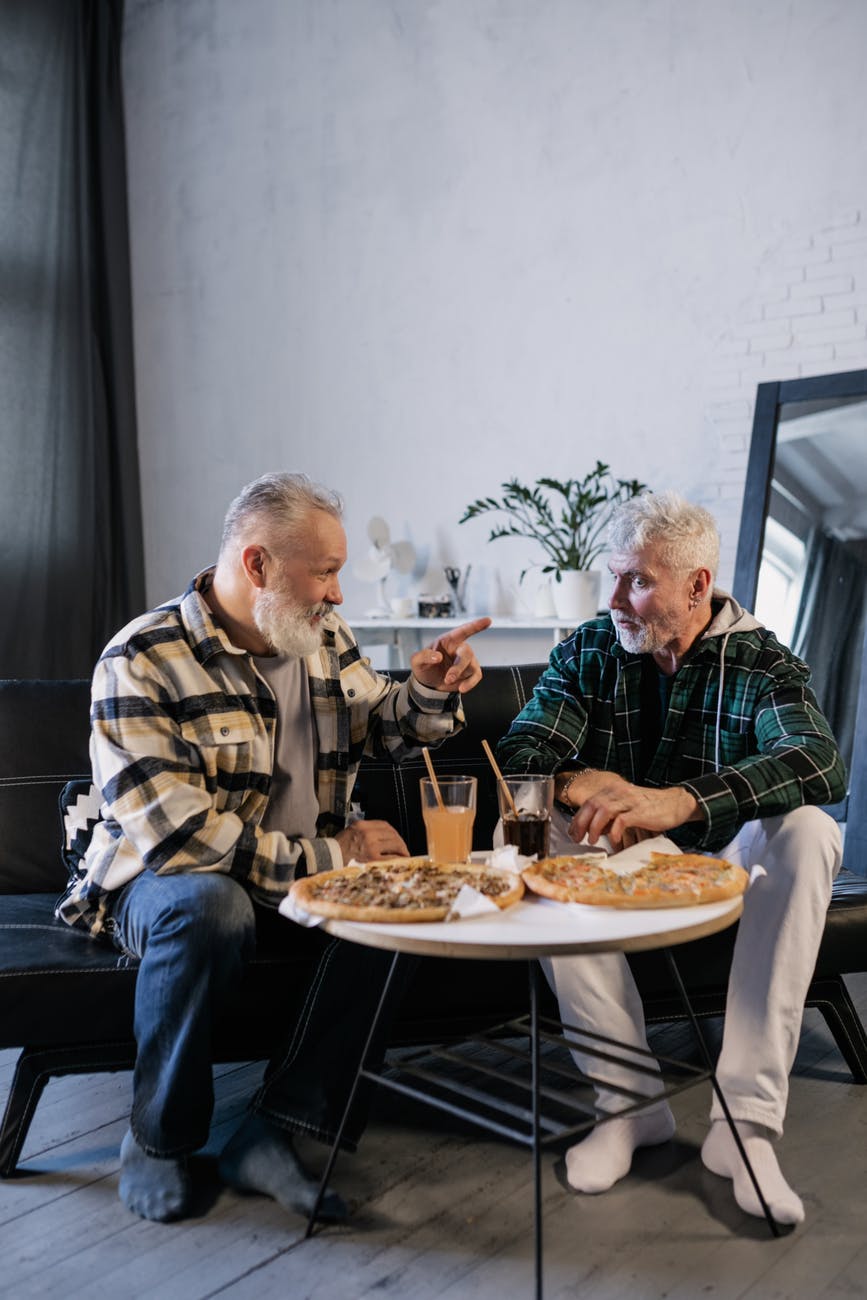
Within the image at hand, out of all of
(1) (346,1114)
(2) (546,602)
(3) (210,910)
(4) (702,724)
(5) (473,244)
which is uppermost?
(5) (473,244)

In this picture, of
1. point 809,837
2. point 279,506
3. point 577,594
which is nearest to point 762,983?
point 809,837

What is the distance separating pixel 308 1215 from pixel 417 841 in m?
0.90

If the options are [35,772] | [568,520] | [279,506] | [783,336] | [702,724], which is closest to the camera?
[279,506]

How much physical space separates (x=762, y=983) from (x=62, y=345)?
423 cm

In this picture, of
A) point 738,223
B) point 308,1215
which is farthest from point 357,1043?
point 738,223

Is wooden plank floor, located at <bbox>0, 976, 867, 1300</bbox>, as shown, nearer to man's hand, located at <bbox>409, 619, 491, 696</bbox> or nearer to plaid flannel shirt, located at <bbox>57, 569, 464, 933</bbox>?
plaid flannel shirt, located at <bbox>57, 569, 464, 933</bbox>

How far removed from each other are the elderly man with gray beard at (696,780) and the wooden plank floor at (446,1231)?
0.22 ft

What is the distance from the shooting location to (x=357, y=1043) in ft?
6.25

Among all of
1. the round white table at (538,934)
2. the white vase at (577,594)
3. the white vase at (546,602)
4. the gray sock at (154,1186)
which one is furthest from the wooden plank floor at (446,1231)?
the white vase at (546,602)

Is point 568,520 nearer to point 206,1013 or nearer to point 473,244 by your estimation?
point 473,244

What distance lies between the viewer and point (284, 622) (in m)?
2.04

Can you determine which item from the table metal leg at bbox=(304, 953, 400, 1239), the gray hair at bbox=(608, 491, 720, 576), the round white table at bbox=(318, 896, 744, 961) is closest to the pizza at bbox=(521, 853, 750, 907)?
the round white table at bbox=(318, 896, 744, 961)

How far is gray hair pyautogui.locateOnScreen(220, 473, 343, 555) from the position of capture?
2.06m

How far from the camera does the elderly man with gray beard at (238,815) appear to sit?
1.81 meters
